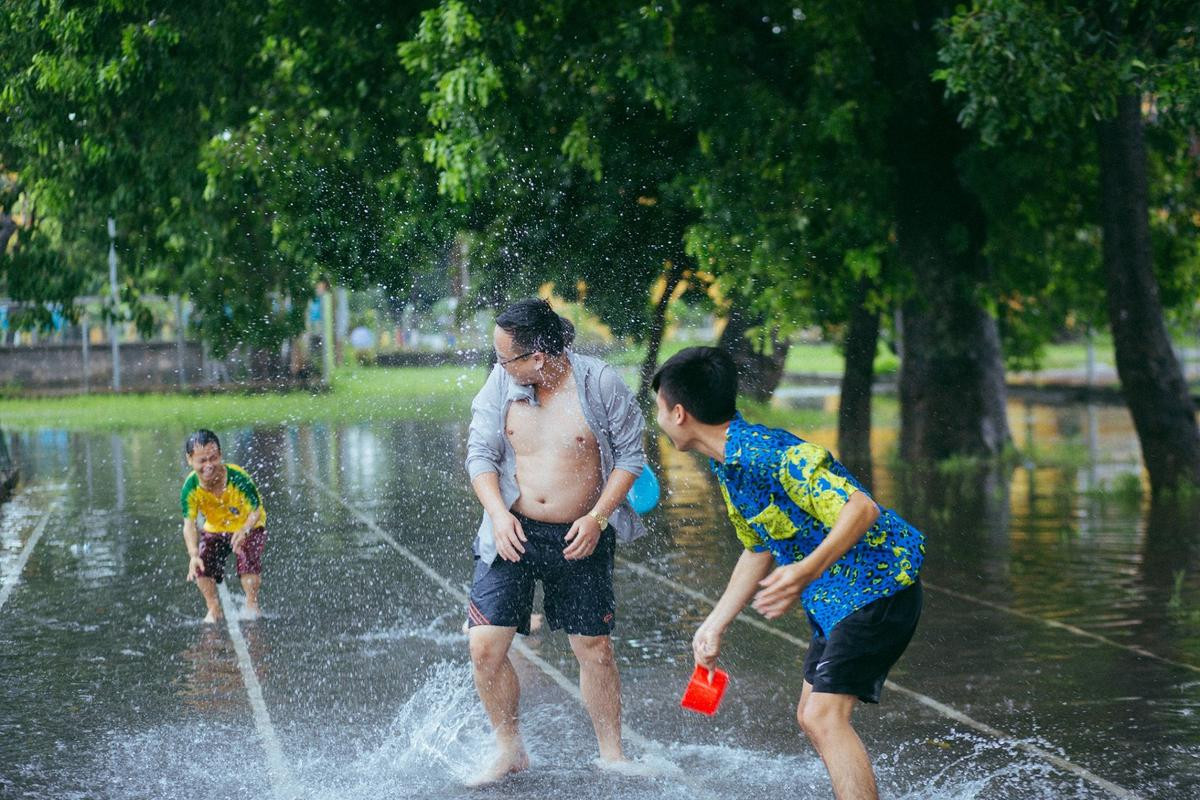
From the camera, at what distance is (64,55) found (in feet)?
56.9

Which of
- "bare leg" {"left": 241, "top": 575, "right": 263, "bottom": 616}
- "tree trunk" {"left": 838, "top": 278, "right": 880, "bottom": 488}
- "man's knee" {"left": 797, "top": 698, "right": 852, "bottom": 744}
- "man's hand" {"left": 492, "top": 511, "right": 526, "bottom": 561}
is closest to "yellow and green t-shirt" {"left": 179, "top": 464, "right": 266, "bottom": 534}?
"bare leg" {"left": 241, "top": 575, "right": 263, "bottom": 616}

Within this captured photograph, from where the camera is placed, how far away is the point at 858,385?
22938 mm

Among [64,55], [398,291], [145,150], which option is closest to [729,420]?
[64,55]

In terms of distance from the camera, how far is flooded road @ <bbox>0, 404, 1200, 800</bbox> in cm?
629

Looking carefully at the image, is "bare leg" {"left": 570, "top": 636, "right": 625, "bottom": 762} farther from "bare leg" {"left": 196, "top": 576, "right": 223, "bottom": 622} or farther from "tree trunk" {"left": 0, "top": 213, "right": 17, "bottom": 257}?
"tree trunk" {"left": 0, "top": 213, "right": 17, "bottom": 257}

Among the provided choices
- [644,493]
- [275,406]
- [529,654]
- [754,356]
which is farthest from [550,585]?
[275,406]

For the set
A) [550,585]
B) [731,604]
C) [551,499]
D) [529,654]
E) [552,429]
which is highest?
[552,429]

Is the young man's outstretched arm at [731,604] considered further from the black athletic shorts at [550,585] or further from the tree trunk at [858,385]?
the tree trunk at [858,385]

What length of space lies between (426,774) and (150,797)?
988 millimetres

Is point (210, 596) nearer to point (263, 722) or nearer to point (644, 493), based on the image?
point (263, 722)

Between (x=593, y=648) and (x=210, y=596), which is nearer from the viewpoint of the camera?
(x=593, y=648)

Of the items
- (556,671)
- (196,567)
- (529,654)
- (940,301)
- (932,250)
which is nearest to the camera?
(556,671)

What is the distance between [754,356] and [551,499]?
28.1 metres

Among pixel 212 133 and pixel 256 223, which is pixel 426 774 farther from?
pixel 256 223
